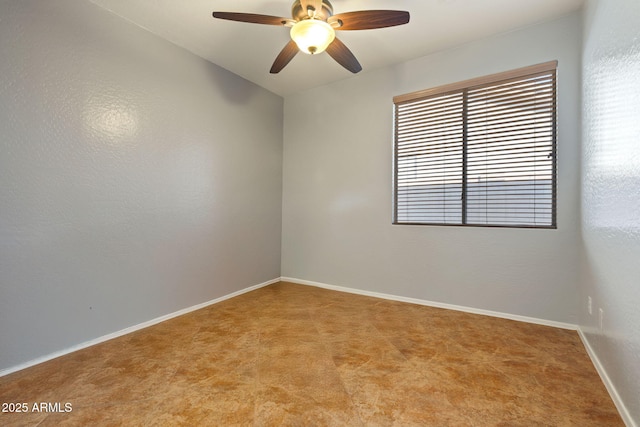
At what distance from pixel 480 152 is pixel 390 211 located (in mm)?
1111

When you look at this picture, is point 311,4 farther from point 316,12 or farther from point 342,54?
point 342,54

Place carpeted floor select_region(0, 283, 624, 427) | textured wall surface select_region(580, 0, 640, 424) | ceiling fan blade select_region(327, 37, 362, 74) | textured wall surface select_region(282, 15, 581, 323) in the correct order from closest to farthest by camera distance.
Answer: textured wall surface select_region(580, 0, 640, 424) < carpeted floor select_region(0, 283, 624, 427) < ceiling fan blade select_region(327, 37, 362, 74) < textured wall surface select_region(282, 15, 581, 323)

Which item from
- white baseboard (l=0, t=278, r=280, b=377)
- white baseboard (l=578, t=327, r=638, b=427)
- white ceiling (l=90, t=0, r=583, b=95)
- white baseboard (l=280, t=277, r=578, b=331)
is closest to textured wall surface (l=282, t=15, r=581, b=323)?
white baseboard (l=280, t=277, r=578, b=331)

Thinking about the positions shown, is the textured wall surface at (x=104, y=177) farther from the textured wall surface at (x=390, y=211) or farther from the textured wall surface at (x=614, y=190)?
the textured wall surface at (x=614, y=190)

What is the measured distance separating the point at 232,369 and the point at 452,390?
1359 millimetres

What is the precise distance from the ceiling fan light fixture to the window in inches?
59.9

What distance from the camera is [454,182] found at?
303cm

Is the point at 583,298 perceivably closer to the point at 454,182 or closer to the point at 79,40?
the point at 454,182

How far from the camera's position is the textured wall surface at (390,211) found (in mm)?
2490

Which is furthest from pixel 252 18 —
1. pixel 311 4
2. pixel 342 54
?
pixel 342 54

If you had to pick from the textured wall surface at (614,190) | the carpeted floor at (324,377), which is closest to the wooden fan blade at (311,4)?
the textured wall surface at (614,190)

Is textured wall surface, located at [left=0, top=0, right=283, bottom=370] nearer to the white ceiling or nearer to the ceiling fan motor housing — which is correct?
the white ceiling

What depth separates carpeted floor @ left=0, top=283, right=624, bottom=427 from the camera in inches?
56.3

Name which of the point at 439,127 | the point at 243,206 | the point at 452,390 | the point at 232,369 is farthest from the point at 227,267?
the point at 439,127
